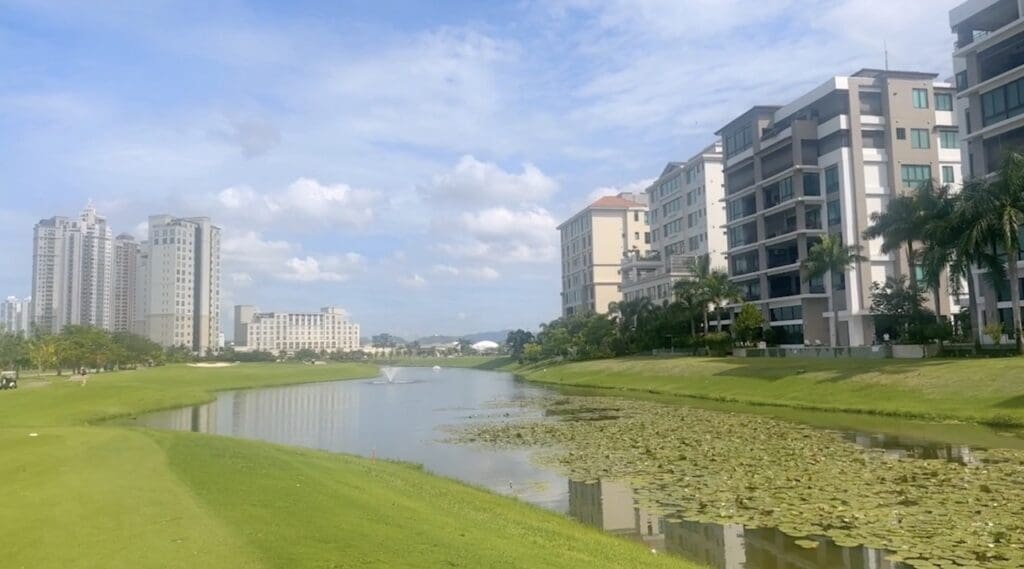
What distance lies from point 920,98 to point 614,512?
247ft

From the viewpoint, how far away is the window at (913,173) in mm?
78188

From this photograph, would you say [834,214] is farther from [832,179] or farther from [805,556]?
[805,556]

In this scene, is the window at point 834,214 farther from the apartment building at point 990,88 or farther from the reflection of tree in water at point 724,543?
the reflection of tree in water at point 724,543

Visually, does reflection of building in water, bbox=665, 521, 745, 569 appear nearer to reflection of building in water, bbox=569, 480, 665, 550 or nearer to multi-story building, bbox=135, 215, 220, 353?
reflection of building in water, bbox=569, 480, 665, 550

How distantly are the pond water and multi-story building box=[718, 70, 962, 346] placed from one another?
3159 cm

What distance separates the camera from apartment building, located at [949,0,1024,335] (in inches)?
2175

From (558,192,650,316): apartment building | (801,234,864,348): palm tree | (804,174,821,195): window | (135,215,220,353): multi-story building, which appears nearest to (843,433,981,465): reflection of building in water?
(801,234,864,348): palm tree

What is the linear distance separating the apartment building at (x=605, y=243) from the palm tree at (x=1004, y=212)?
4053 inches

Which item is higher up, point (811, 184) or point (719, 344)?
point (811, 184)

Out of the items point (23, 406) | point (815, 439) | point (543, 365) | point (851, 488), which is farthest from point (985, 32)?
point (543, 365)

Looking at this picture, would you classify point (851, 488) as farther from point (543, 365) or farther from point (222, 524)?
point (543, 365)

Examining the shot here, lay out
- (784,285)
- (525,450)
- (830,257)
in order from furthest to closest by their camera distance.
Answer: (784,285), (830,257), (525,450)

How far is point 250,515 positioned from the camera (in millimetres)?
14125

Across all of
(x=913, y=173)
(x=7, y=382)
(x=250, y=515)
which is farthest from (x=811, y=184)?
(x=7, y=382)
